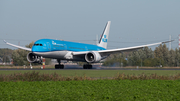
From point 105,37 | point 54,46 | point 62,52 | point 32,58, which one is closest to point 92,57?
point 62,52

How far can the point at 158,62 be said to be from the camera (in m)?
61.4

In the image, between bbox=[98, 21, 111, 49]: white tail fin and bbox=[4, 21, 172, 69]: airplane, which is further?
bbox=[98, 21, 111, 49]: white tail fin

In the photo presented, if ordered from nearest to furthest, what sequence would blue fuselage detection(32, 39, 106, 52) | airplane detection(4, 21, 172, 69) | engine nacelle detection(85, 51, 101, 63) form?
blue fuselage detection(32, 39, 106, 52), airplane detection(4, 21, 172, 69), engine nacelle detection(85, 51, 101, 63)

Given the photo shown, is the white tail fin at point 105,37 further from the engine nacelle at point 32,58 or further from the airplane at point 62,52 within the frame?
the engine nacelle at point 32,58

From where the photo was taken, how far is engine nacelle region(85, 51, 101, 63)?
4131 centimetres

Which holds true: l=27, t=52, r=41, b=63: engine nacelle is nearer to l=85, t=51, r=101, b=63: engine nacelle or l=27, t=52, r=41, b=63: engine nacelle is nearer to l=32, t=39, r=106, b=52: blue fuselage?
l=32, t=39, r=106, b=52: blue fuselage

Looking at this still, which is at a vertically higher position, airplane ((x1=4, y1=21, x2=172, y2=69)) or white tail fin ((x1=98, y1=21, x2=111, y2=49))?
white tail fin ((x1=98, y1=21, x2=111, y2=49))

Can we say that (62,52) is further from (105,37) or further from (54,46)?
(105,37)

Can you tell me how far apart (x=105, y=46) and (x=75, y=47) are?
45.0ft

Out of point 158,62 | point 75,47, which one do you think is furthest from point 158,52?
point 75,47

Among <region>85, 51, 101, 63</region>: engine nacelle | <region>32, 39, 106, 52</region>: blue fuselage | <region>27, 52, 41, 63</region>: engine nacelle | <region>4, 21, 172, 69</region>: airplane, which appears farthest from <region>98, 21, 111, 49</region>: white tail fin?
<region>27, 52, 41, 63</region>: engine nacelle

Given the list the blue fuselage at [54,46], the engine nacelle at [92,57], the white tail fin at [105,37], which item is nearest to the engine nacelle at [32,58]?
the blue fuselage at [54,46]

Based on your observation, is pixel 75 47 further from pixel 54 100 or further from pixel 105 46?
pixel 54 100

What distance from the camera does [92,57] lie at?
4238 centimetres
